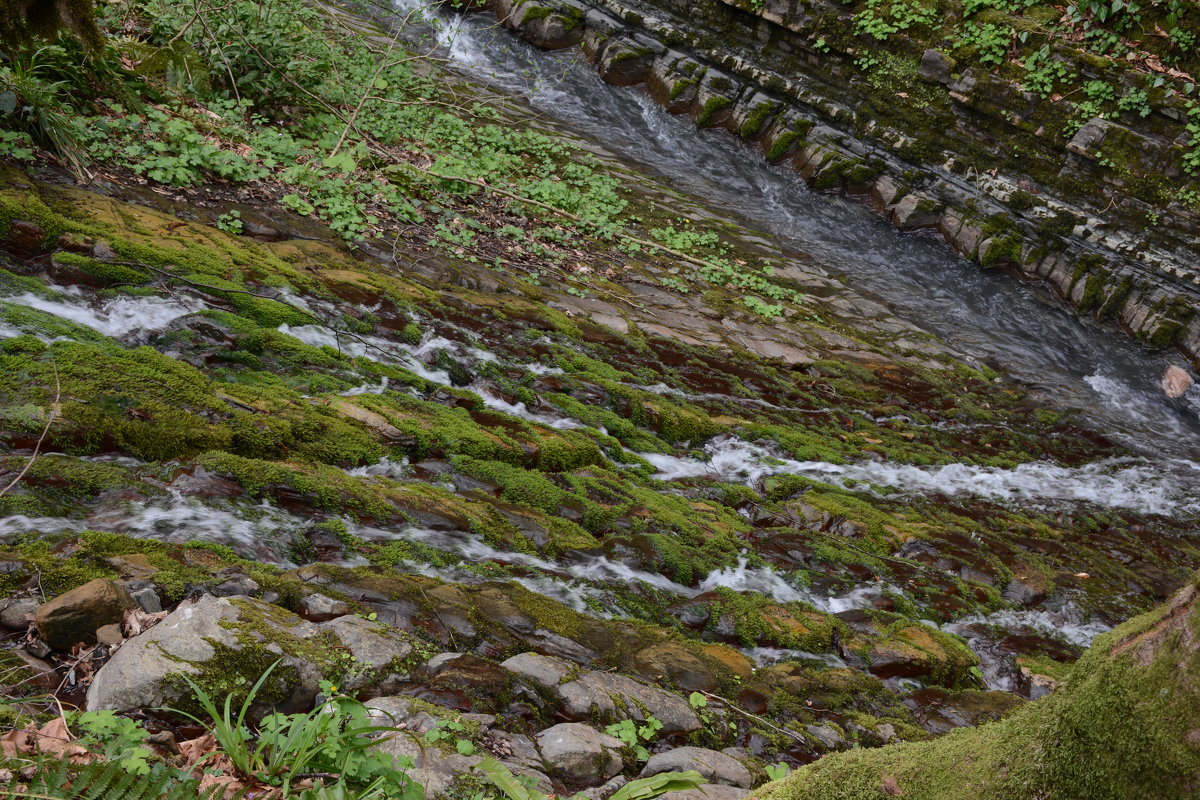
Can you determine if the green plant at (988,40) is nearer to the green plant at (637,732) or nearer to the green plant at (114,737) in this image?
the green plant at (637,732)

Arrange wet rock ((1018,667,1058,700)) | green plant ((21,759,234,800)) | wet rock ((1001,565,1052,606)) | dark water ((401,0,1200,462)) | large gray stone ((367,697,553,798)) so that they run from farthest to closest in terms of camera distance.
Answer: dark water ((401,0,1200,462)) < wet rock ((1001,565,1052,606)) < wet rock ((1018,667,1058,700)) < large gray stone ((367,697,553,798)) < green plant ((21,759,234,800))

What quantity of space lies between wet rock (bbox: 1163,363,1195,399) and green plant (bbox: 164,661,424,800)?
1222 centimetres

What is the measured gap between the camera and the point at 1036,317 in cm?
1181

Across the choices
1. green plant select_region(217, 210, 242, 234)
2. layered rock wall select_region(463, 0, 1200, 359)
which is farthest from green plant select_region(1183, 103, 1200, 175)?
green plant select_region(217, 210, 242, 234)

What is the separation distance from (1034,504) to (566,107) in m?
11.2

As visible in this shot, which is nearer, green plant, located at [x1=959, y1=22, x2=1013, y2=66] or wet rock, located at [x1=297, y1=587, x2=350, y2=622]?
wet rock, located at [x1=297, y1=587, x2=350, y2=622]

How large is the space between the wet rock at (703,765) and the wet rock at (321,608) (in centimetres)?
136

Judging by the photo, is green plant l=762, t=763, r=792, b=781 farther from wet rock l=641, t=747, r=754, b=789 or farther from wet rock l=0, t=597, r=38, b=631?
wet rock l=0, t=597, r=38, b=631

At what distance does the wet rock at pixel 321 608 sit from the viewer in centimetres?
293

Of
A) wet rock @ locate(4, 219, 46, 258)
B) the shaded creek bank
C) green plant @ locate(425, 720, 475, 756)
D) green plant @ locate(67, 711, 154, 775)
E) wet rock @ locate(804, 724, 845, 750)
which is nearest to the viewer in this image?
green plant @ locate(67, 711, 154, 775)

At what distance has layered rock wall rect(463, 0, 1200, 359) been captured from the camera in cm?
1171

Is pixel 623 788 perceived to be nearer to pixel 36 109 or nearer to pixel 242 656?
pixel 242 656

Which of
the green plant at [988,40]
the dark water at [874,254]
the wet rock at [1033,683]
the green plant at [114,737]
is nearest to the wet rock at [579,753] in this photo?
the green plant at [114,737]

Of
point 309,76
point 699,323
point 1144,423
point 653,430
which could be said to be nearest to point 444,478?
point 653,430
